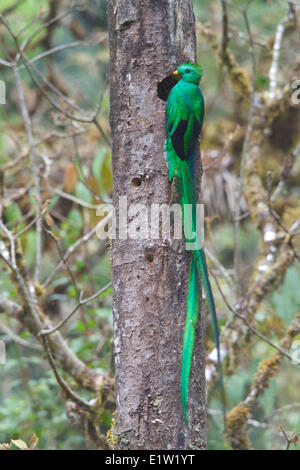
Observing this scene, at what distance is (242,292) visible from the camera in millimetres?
2924

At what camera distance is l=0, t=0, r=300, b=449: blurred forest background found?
8.57ft

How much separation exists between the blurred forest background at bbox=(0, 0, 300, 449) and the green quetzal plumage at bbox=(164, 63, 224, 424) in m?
0.52

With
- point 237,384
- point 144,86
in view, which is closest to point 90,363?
point 237,384

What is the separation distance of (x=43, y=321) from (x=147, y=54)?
1450mm

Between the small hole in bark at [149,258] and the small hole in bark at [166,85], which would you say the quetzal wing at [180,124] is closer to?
the small hole in bark at [166,85]

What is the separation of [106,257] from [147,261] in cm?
188

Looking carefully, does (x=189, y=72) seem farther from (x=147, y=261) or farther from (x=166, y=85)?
(x=147, y=261)

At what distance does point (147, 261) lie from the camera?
5.26 ft

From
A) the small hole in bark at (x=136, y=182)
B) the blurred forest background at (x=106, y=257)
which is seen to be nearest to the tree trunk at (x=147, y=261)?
the small hole in bark at (x=136, y=182)

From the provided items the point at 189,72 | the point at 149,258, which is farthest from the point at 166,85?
the point at 149,258

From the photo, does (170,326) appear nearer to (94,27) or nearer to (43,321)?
(43,321)

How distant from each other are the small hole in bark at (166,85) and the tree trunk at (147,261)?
2cm

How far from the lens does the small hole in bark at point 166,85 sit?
66.0 inches

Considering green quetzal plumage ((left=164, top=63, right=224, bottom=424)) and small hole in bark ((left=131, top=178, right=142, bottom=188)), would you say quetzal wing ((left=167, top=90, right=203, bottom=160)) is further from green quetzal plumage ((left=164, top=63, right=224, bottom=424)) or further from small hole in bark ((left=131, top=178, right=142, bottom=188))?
small hole in bark ((left=131, top=178, right=142, bottom=188))
